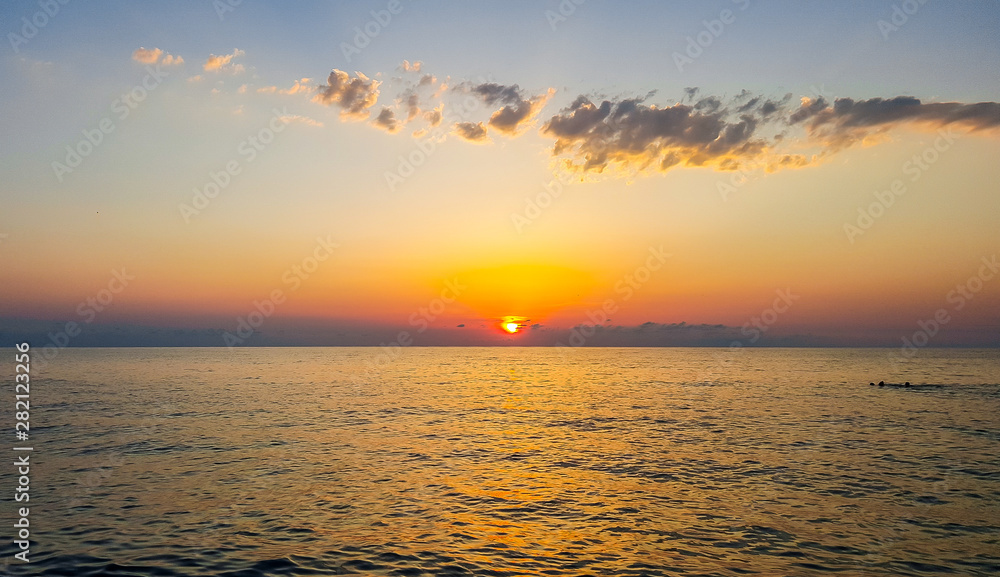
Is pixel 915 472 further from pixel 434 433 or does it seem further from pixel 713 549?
pixel 434 433

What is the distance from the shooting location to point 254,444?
40.5 m

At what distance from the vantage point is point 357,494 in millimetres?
Result: 27156

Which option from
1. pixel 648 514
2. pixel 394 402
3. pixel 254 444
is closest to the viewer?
pixel 648 514

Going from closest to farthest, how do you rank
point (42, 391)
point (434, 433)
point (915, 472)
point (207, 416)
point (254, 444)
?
point (915, 472), point (254, 444), point (434, 433), point (207, 416), point (42, 391)

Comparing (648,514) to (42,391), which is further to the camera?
(42,391)

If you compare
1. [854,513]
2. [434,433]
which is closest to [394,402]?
[434,433]

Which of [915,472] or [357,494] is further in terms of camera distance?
[915,472]

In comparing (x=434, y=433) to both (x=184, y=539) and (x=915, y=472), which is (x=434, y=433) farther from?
(x=915, y=472)

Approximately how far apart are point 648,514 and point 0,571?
2296 cm

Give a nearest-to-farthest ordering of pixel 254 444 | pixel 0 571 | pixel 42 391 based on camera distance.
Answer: pixel 0 571 < pixel 254 444 < pixel 42 391

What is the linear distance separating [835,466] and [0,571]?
39852 millimetres

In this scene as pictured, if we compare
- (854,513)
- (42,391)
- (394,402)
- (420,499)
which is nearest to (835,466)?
(854,513)

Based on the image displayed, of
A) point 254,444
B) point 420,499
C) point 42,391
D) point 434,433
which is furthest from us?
point 42,391

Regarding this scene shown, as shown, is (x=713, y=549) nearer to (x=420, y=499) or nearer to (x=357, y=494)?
(x=420, y=499)
